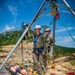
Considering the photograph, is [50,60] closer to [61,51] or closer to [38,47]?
[38,47]

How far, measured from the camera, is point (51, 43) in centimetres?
689

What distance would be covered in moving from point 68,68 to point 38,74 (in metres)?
1.71

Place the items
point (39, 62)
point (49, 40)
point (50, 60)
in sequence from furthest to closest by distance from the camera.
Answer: point (50, 60) → point (49, 40) → point (39, 62)

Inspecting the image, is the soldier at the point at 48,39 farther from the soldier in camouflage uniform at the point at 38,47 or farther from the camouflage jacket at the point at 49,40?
the soldier in camouflage uniform at the point at 38,47

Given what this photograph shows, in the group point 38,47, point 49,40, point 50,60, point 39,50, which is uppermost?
point 49,40

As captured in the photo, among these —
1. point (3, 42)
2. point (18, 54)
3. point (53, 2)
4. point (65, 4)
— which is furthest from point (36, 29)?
point (3, 42)

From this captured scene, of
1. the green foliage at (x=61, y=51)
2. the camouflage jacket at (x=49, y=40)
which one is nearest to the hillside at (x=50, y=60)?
the green foliage at (x=61, y=51)

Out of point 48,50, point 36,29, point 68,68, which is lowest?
point 68,68

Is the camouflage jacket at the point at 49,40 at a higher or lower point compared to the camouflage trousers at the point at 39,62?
higher

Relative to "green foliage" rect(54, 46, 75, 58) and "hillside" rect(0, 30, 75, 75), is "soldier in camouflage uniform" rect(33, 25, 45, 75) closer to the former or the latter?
"hillside" rect(0, 30, 75, 75)

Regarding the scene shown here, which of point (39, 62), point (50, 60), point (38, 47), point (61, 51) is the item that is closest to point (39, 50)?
point (38, 47)

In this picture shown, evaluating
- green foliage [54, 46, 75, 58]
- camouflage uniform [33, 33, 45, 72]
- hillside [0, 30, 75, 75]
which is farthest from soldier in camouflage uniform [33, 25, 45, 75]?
green foliage [54, 46, 75, 58]

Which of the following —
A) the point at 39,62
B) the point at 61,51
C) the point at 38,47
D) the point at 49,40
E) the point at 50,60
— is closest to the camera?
the point at 38,47

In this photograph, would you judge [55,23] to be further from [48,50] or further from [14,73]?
[14,73]
